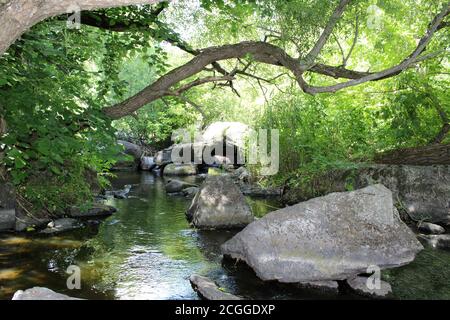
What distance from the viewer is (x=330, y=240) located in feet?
20.3

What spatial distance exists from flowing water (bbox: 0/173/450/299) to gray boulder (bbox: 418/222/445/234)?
1292 millimetres

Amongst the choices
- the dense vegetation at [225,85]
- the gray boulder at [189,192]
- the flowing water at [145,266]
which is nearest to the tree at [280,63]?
the dense vegetation at [225,85]

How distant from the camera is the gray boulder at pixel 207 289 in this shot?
538cm

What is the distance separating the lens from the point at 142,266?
268 inches

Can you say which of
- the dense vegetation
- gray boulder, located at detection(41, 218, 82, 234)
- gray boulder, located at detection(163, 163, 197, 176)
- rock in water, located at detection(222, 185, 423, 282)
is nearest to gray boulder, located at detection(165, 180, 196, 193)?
the dense vegetation

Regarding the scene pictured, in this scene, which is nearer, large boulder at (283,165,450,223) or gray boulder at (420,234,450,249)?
gray boulder at (420,234,450,249)

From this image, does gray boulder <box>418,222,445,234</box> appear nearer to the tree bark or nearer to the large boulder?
the large boulder

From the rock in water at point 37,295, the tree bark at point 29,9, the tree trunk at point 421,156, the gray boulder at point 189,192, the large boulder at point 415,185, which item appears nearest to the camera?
the tree bark at point 29,9

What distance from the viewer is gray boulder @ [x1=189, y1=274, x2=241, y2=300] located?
212 inches

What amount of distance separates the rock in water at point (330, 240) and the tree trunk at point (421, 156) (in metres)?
4.11

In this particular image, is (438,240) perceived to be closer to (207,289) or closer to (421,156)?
(421,156)

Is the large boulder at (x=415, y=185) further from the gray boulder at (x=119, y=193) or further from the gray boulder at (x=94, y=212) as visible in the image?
the gray boulder at (x=119, y=193)
